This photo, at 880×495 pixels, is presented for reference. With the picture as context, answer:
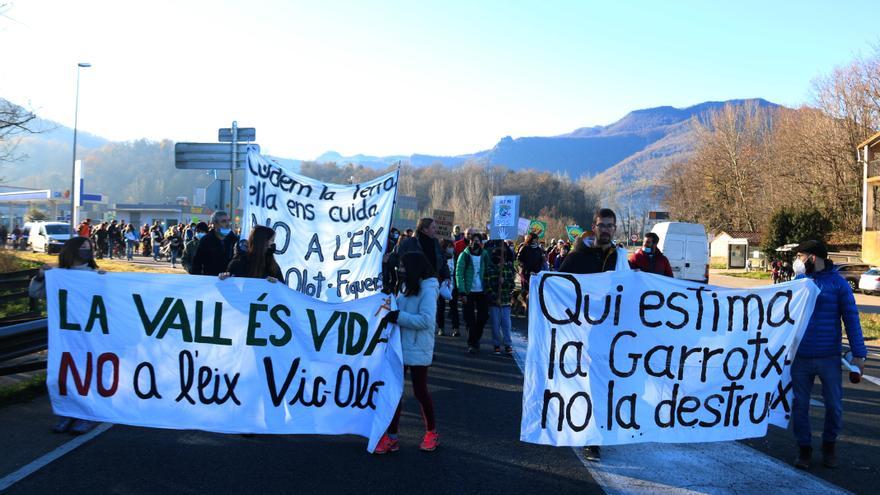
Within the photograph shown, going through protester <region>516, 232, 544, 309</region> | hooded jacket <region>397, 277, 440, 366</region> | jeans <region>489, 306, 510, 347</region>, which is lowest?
jeans <region>489, 306, 510, 347</region>

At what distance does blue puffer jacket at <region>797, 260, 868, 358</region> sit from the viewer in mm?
5898

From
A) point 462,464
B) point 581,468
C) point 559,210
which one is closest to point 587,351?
point 581,468

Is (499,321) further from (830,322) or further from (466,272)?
(830,322)

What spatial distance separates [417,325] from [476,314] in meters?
5.79

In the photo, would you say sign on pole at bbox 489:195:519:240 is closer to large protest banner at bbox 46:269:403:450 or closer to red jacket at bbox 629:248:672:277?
red jacket at bbox 629:248:672:277

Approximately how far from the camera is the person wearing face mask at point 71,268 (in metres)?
6.27

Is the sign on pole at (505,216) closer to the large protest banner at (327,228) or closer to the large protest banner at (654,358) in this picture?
the large protest banner at (327,228)

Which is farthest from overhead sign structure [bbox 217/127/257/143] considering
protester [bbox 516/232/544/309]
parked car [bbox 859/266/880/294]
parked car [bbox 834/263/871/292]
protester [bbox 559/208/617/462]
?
parked car [bbox 834/263/871/292]

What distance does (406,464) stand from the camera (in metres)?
5.59

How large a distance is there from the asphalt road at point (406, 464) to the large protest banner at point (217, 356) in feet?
0.94

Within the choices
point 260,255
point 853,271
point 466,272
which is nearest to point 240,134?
point 466,272

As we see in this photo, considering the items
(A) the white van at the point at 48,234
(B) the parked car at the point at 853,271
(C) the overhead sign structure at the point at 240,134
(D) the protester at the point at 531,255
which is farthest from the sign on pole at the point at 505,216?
(A) the white van at the point at 48,234

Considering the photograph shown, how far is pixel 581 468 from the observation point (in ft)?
18.6

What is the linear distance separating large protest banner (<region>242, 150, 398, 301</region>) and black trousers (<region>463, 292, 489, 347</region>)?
196cm
